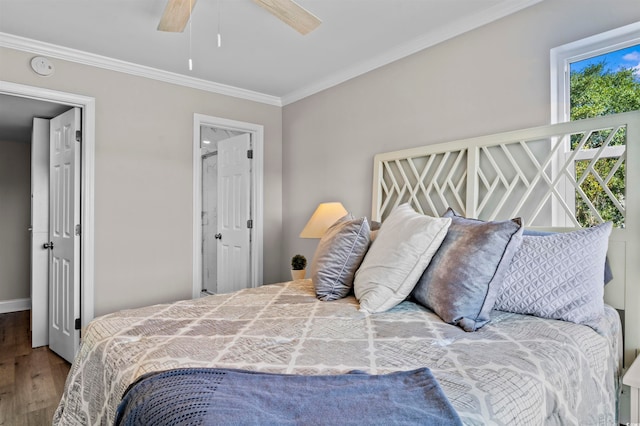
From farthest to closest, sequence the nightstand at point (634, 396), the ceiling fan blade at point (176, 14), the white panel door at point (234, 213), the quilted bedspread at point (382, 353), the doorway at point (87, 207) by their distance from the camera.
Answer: the white panel door at point (234, 213) < the doorway at point (87, 207) < the ceiling fan blade at point (176, 14) < the nightstand at point (634, 396) < the quilted bedspread at point (382, 353)

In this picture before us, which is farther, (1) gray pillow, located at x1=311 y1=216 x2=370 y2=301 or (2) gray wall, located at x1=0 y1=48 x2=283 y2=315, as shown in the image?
(2) gray wall, located at x1=0 y1=48 x2=283 y2=315

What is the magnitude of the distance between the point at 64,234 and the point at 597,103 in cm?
386

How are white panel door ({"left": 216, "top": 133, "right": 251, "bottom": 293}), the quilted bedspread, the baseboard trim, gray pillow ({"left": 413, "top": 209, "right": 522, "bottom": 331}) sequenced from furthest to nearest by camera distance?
the baseboard trim
white panel door ({"left": 216, "top": 133, "right": 251, "bottom": 293})
gray pillow ({"left": 413, "top": 209, "right": 522, "bottom": 331})
the quilted bedspread

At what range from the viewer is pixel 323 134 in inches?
139

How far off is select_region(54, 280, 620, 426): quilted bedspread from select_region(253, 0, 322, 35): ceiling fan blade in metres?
1.44

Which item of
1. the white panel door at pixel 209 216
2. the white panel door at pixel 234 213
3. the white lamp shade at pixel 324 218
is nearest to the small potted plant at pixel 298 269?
the white lamp shade at pixel 324 218

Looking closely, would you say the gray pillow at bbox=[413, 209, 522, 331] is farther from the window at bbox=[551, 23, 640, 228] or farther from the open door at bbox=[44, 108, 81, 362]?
the open door at bbox=[44, 108, 81, 362]

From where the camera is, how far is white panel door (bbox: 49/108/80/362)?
9.75 feet

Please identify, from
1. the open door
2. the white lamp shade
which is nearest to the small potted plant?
the white lamp shade

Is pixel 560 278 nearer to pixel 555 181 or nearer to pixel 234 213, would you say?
pixel 555 181

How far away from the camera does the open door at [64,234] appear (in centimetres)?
297

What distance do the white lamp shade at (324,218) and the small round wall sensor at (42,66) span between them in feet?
7.34

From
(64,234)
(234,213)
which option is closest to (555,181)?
(234,213)

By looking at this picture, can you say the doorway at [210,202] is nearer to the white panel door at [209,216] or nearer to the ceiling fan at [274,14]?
the white panel door at [209,216]
